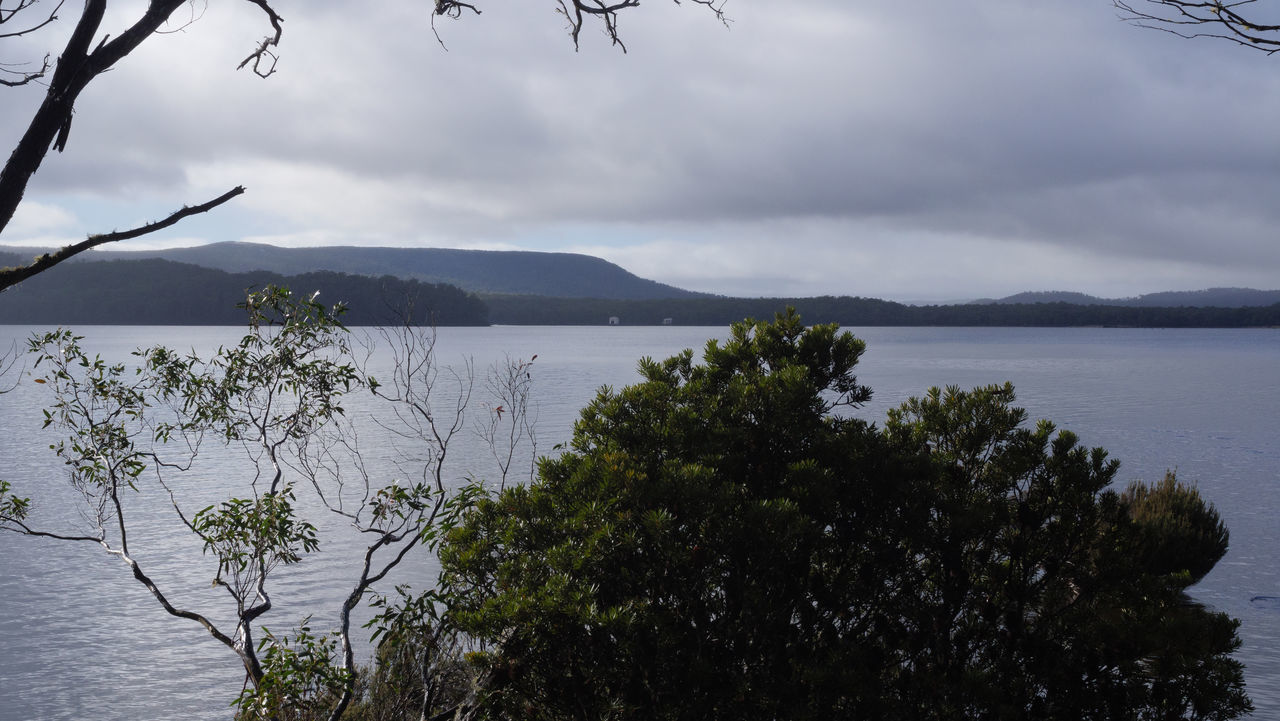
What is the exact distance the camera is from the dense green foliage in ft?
13.9

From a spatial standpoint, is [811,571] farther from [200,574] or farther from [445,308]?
[445,308]

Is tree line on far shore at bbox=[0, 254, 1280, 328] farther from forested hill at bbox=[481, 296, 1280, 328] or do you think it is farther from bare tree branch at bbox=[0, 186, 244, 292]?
bare tree branch at bbox=[0, 186, 244, 292]

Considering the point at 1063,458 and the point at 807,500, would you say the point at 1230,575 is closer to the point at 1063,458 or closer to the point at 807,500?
the point at 1063,458

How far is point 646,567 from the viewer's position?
4.37 m

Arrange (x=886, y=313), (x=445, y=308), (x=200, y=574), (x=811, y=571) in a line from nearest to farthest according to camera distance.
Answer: (x=811, y=571), (x=200, y=574), (x=445, y=308), (x=886, y=313)

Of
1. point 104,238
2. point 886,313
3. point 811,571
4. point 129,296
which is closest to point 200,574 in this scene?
point 811,571

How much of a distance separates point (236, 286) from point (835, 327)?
11737cm

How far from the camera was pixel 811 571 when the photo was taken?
4648mm

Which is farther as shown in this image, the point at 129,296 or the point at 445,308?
the point at 445,308

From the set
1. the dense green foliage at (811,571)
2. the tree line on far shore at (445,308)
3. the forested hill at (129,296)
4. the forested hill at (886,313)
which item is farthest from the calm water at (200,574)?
the forested hill at (886,313)

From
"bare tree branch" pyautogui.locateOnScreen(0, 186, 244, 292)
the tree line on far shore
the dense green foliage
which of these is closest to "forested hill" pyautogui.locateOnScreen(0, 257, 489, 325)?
the tree line on far shore

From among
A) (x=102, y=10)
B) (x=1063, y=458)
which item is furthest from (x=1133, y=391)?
(x=102, y=10)

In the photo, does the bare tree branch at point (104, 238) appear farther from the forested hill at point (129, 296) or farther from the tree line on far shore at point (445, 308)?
the forested hill at point (129, 296)

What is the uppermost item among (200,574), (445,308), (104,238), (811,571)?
(445,308)
